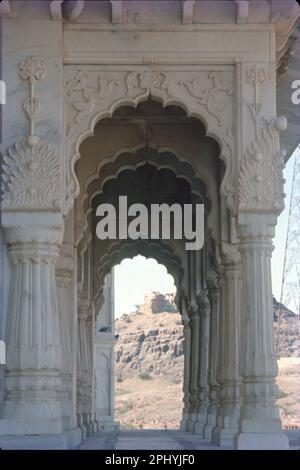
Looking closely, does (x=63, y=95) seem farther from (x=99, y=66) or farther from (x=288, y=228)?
(x=288, y=228)

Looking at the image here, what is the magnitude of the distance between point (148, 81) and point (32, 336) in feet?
12.3

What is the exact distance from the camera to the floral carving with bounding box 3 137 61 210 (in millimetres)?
13969

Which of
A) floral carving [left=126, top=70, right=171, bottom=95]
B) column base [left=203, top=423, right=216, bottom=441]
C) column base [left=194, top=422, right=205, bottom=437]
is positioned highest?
floral carving [left=126, top=70, right=171, bottom=95]

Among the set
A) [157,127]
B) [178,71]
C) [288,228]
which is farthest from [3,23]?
[288,228]

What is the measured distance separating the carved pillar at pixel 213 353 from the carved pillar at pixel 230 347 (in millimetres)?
2393

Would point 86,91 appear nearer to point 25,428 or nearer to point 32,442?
point 25,428

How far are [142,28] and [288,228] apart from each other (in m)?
58.4

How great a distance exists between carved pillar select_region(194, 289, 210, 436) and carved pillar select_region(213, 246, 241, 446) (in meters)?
5.40

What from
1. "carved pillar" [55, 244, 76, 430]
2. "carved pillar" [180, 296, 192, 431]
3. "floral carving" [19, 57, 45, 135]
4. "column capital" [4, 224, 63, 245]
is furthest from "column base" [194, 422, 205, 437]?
"floral carving" [19, 57, 45, 135]

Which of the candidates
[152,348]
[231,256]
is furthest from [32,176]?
[152,348]

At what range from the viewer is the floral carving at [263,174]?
46.6ft

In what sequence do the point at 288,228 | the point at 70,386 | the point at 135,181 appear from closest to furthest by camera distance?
the point at 70,386
the point at 135,181
the point at 288,228

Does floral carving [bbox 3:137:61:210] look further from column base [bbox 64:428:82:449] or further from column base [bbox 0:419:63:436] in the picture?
column base [bbox 64:428:82:449]

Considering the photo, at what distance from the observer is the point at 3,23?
14.3m
